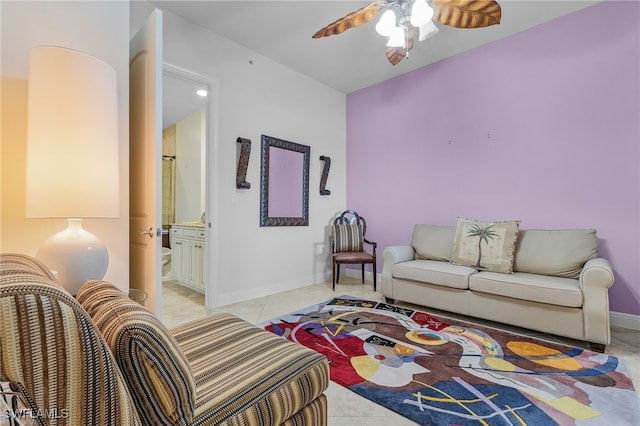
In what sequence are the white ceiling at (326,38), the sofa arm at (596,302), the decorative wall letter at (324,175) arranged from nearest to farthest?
the sofa arm at (596,302) → the white ceiling at (326,38) → the decorative wall letter at (324,175)

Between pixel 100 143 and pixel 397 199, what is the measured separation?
3.42m

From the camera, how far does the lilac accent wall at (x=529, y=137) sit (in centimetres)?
261

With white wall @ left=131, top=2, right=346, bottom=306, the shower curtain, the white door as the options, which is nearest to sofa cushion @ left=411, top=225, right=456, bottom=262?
white wall @ left=131, top=2, right=346, bottom=306

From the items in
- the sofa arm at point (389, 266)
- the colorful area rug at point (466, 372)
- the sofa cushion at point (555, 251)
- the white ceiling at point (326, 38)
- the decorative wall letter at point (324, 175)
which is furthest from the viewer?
the decorative wall letter at point (324, 175)

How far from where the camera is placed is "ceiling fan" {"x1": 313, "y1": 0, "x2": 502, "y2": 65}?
1.85m

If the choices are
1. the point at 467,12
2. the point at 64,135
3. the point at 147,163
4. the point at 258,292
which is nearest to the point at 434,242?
the point at 258,292

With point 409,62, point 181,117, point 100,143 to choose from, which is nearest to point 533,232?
point 409,62

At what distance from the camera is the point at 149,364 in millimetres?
672

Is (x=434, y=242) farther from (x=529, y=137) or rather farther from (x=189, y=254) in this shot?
(x=189, y=254)

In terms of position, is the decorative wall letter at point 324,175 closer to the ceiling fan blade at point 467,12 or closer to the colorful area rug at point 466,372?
the colorful area rug at point 466,372

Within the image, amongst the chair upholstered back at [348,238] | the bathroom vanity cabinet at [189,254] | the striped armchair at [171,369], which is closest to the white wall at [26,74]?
the striped armchair at [171,369]

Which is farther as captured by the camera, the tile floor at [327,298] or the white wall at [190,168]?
the white wall at [190,168]

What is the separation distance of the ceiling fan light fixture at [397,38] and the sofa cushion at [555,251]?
2.13 m

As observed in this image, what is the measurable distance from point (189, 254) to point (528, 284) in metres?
3.55
